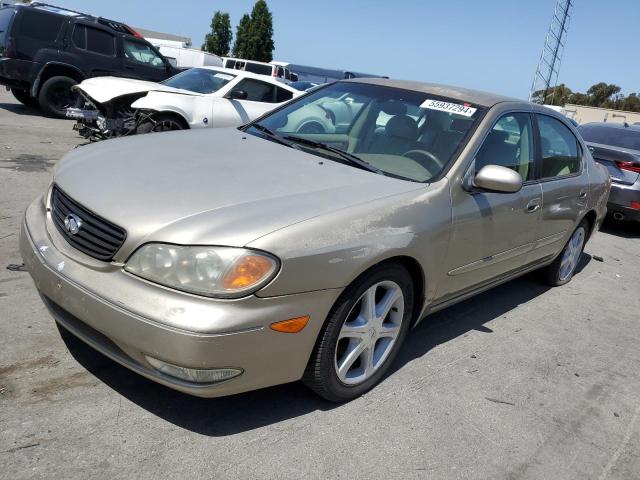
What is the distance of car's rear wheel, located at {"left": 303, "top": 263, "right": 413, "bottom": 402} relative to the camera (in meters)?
2.72

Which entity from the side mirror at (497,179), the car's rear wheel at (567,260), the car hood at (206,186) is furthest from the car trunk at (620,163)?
the car hood at (206,186)

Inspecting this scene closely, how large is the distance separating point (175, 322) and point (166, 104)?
6.54 m

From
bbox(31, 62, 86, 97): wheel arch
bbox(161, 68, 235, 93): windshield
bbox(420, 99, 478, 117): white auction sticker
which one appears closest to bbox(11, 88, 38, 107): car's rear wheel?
bbox(31, 62, 86, 97): wheel arch

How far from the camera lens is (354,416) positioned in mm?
2908

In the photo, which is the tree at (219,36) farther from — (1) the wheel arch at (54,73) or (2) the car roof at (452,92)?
(2) the car roof at (452,92)

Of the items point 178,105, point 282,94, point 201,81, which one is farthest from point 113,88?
point 282,94

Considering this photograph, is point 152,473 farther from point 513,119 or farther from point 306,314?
point 513,119

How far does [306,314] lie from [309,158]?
1.23 meters

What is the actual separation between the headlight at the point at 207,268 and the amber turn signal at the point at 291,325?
201 millimetres

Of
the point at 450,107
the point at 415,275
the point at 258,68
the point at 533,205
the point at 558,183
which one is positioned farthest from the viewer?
the point at 258,68

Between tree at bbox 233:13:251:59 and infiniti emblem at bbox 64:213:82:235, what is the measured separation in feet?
164

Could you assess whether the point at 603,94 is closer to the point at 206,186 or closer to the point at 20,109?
the point at 20,109

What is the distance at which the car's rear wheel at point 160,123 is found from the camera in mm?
8086

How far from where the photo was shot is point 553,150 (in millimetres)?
4465
